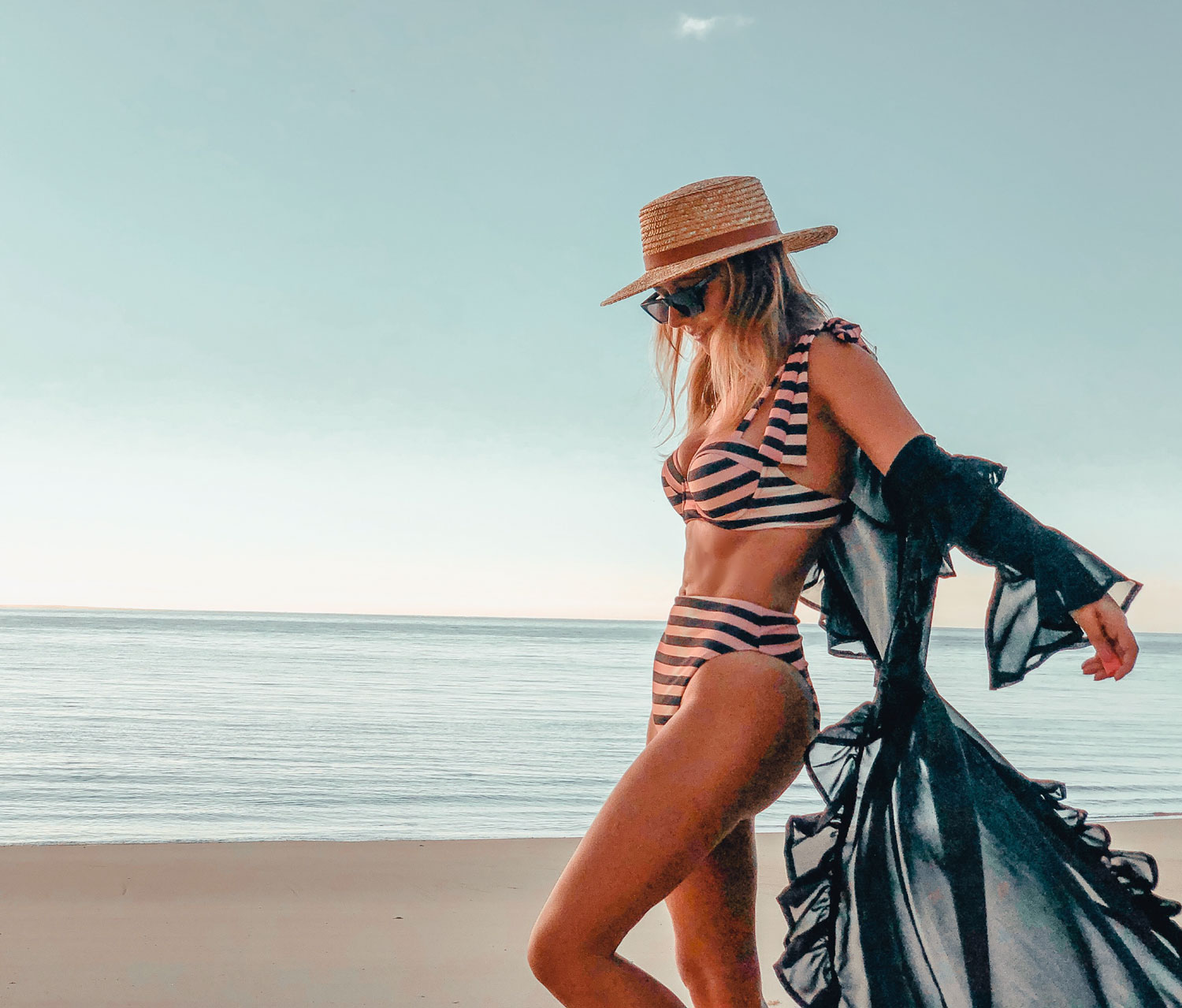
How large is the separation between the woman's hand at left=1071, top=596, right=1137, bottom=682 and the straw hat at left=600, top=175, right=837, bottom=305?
2.80 ft

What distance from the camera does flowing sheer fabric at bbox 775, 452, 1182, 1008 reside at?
1.58 m

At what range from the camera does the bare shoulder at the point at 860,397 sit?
166cm

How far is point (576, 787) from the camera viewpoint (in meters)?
7.91

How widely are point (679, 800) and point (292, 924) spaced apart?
2.60 metres

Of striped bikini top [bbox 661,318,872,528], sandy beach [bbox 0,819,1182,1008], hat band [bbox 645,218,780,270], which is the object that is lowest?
sandy beach [bbox 0,819,1182,1008]

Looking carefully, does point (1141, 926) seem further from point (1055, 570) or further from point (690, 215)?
point (690, 215)

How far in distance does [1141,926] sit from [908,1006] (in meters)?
0.39

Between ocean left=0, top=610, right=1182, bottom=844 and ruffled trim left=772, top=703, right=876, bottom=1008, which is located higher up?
ruffled trim left=772, top=703, right=876, bottom=1008

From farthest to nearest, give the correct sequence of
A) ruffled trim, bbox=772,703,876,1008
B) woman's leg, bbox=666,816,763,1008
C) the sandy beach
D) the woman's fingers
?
the sandy beach
woman's leg, bbox=666,816,763,1008
ruffled trim, bbox=772,703,876,1008
the woman's fingers

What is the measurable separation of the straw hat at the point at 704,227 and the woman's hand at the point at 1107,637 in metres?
0.85

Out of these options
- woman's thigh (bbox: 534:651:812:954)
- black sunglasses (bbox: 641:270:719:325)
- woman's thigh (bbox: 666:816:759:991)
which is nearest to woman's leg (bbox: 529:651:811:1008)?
woman's thigh (bbox: 534:651:812:954)

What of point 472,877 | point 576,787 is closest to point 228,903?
point 472,877

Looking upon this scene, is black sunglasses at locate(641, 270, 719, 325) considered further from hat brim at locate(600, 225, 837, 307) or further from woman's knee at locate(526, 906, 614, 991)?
woman's knee at locate(526, 906, 614, 991)

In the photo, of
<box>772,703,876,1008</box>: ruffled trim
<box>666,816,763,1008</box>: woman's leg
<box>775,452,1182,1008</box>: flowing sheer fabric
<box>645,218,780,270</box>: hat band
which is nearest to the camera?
<box>775,452,1182,1008</box>: flowing sheer fabric
